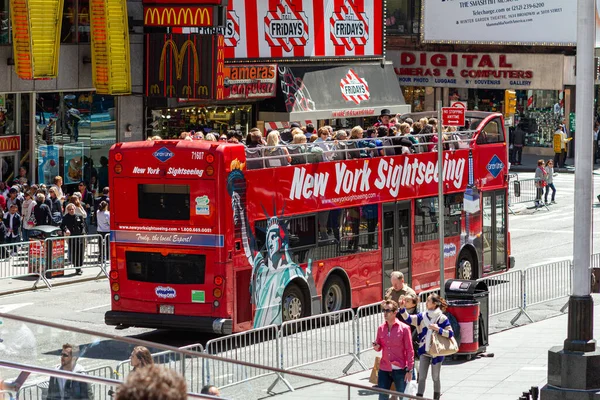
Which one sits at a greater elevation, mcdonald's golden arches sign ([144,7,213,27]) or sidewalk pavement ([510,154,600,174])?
mcdonald's golden arches sign ([144,7,213,27])

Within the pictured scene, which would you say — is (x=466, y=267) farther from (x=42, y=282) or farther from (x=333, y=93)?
(x=333, y=93)

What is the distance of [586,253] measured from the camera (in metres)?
14.7

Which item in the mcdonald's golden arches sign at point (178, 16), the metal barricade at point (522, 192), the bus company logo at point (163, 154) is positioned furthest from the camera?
the metal barricade at point (522, 192)

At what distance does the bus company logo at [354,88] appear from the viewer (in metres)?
40.9

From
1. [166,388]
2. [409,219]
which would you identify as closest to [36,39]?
[409,219]

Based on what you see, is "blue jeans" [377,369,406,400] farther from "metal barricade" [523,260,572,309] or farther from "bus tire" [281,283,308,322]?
"metal barricade" [523,260,572,309]

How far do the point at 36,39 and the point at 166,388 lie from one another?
2532 cm

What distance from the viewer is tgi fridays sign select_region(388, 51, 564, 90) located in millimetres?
50344

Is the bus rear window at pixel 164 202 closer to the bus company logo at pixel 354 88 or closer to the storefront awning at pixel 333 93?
the storefront awning at pixel 333 93

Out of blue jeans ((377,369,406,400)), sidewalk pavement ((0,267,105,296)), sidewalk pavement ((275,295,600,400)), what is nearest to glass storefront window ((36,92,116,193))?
sidewalk pavement ((0,267,105,296))

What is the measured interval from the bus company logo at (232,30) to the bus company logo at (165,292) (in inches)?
704

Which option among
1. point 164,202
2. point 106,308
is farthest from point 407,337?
point 106,308

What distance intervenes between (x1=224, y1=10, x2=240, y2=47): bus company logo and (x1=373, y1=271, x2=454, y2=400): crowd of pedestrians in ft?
68.6

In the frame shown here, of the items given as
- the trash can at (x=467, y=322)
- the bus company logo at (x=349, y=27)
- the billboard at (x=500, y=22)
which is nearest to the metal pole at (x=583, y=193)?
the trash can at (x=467, y=322)
